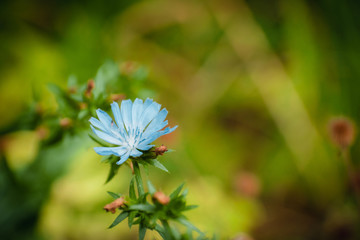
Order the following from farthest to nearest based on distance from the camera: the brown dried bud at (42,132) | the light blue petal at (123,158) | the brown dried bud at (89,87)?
the brown dried bud at (42,132), the brown dried bud at (89,87), the light blue petal at (123,158)

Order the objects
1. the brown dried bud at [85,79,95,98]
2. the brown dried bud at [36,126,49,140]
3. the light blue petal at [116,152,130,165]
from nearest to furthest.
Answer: the light blue petal at [116,152,130,165] → the brown dried bud at [85,79,95,98] → the brown dried bud at [36,126,49,140]

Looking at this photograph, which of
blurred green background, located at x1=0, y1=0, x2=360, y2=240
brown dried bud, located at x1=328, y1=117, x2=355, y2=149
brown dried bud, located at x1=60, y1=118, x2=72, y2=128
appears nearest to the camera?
brown dried bud, located at x1=60, y1=118, x2=72, y2=128

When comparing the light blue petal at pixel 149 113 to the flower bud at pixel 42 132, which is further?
the flower bud at pixel 42 132

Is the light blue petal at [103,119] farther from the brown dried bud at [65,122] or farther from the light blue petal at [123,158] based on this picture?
the brown dried bud at [65,122]

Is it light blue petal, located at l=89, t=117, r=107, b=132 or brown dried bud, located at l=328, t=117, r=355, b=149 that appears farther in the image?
brown dried bud, located at l=328, t=117, r=355, b=149

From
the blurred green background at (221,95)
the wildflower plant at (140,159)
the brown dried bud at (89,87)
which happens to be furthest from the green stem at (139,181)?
the blurred green background at (221,95)

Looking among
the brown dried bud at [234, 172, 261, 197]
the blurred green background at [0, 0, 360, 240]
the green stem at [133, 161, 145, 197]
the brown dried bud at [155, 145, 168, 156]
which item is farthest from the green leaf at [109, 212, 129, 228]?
the brown dried bud at [234, 172, 261, 197]

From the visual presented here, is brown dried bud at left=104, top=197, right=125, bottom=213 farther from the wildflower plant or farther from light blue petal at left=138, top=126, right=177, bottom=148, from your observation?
light blue petal at left=138, top=126, right=177, bottom=148

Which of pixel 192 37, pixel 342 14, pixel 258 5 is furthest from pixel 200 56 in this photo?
pixel 342 14
